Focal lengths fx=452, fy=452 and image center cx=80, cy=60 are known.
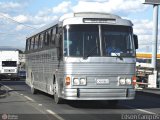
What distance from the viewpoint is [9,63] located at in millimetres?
55125

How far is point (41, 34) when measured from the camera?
2239cm

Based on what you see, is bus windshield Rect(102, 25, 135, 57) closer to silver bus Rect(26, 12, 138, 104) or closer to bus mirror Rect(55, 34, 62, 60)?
silver bus Rect(26, 12, 138, 104)

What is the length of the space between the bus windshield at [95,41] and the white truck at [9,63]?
38996 millimetres

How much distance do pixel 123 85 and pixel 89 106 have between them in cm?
226

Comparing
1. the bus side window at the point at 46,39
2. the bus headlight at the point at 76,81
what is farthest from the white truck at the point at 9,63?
the bus headlight at the point at 76,81

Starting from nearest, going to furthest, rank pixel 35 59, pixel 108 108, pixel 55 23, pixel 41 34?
pixel 108 108 → pixel 55 23 → pixel 41 34 → pixel 35 59

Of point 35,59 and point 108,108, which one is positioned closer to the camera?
point 108,108

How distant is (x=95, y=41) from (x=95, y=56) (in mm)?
560

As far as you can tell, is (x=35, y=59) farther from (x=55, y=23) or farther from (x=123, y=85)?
(x=123, y=85)

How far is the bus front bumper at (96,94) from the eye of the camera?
1598cm

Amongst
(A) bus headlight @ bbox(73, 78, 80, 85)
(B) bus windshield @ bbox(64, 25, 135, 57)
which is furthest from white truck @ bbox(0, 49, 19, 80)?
(A) bus headlight @ bbox(73, 78, 80, 85)

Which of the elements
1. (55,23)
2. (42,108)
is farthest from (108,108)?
(55,23)

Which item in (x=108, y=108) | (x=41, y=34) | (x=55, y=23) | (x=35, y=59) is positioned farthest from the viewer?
(x=35, y=59)

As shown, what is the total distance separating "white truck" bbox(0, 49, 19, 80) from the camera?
5465 centimetres
